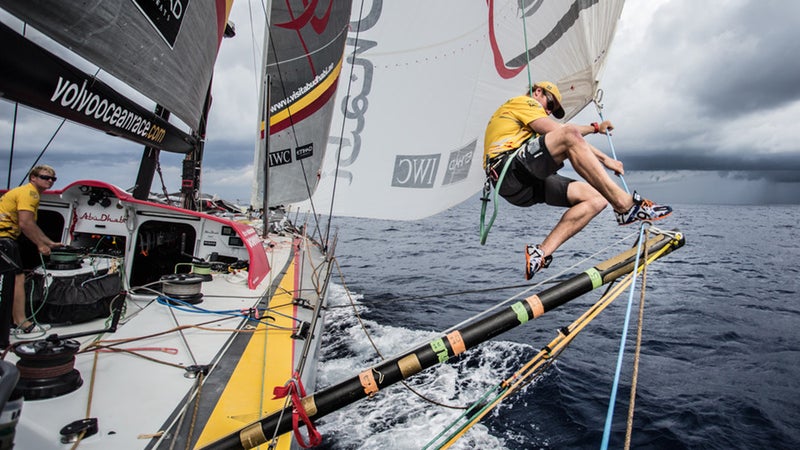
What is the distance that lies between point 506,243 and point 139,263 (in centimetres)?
1705

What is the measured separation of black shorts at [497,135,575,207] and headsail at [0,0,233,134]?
2.17 meters

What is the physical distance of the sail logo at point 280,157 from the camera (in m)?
7.01

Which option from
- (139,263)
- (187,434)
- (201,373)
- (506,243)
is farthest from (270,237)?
(506,243)

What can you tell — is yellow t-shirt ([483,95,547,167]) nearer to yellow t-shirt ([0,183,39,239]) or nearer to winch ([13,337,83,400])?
winch ([13,337,83,400])

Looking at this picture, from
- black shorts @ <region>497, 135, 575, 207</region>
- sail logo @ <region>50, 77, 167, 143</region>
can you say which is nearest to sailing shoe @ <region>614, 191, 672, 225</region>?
black shorts @ <region>497, 135, 575, 207</region>

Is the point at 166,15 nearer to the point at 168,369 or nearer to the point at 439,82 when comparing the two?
the point at 168,369

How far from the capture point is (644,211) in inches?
81.8

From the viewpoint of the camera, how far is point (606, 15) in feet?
11.7

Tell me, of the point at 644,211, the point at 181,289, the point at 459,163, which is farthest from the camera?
the point at 459,163

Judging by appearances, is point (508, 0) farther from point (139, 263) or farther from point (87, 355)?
point (139, 263)

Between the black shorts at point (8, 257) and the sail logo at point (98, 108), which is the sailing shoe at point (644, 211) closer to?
the sail logo at point (98, 108)

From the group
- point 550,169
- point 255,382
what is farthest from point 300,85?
point 550,169

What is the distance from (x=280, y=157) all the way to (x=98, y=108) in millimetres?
4760

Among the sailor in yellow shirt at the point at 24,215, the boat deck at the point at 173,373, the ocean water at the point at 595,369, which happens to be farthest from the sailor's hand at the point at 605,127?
the sailor in yellow shirt at the point at 24,215
